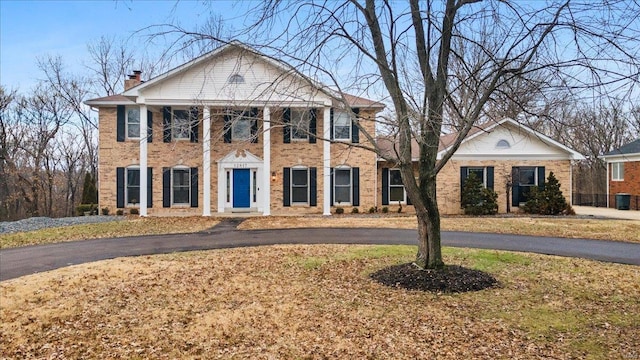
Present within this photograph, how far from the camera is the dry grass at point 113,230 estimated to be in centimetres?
1395

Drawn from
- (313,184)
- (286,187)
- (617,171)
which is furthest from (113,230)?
(617,171)

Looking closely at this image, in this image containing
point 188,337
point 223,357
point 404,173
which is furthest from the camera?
point 404,173

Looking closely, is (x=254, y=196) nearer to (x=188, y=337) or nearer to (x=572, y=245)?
(x=572, y=245)

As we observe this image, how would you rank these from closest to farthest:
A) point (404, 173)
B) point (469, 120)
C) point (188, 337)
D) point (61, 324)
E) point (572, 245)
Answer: point (188, 337) → point (61, 324) → point (469, 120) → point (404, 173) → point (572, 245)

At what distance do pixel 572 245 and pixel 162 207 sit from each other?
1650 centimetres

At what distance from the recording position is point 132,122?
21.2 metres

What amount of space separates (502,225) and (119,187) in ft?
54.0

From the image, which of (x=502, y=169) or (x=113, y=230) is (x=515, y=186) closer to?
(x=502, y=169)

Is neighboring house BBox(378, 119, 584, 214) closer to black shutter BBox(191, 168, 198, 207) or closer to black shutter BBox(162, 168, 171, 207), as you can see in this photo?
black shutter BBox(191, 168, 198, 207)

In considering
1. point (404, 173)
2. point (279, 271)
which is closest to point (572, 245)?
point (404, 173)

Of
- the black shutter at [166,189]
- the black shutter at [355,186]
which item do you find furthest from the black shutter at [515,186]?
the black shutter at [166,189]

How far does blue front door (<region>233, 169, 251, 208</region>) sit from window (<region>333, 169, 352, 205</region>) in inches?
162

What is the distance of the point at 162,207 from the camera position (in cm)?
2114

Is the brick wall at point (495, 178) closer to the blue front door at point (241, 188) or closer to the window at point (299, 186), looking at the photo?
the window at point (299, 186)
